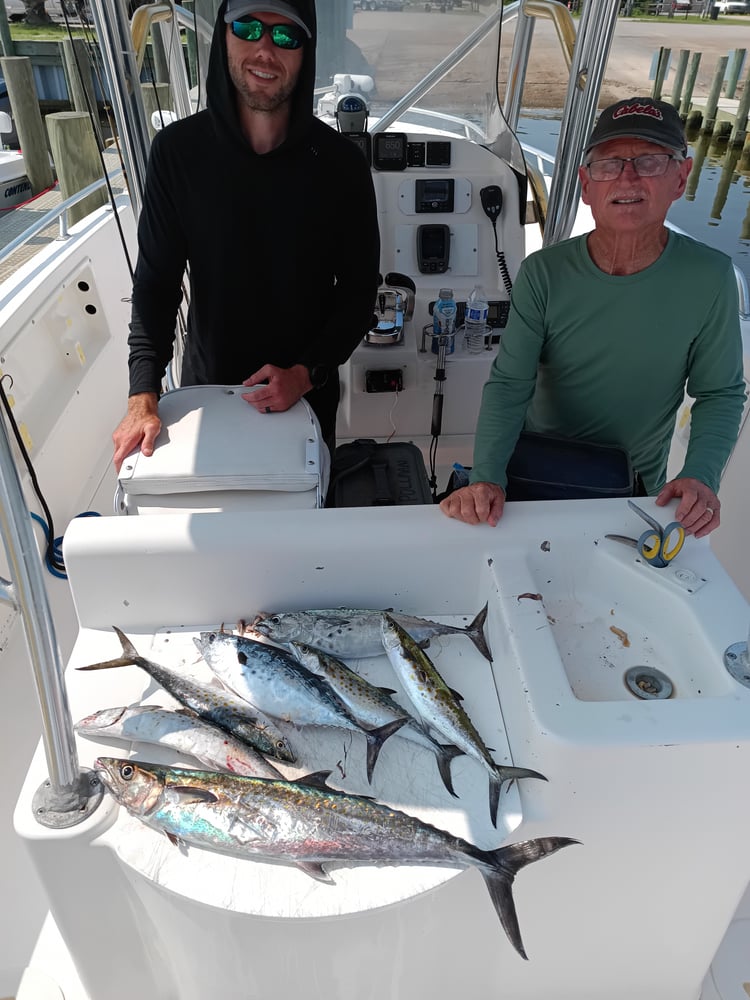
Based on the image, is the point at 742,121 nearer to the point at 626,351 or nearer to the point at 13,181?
Answer: the point at 13,181

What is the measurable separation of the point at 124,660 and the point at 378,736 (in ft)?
1.92

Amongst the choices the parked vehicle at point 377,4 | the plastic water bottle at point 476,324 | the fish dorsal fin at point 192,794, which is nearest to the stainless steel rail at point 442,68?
the parked vehicle at point 377,4

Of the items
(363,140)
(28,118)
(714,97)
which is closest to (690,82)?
(714,97)

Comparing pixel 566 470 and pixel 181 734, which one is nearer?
pixel 181 734

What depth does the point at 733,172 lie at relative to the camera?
55.1 feet

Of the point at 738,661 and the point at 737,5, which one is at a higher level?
the point at 737,5

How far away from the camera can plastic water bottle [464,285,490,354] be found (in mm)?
3514

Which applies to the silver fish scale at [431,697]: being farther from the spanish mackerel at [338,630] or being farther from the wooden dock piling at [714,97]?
the wooden dock piling at [714,97]

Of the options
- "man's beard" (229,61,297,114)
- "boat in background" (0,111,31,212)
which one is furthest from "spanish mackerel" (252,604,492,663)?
"boat in background" (0,111,31,212)

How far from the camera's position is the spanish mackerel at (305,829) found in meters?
1.18

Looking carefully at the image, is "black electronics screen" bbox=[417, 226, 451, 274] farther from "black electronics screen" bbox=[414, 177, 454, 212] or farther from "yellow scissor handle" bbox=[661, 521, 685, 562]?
"yellow scissor handle" bbox=[661, 521, 685, 562]

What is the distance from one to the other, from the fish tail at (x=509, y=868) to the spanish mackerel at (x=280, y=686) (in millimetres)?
279

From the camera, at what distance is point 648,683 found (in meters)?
1.40

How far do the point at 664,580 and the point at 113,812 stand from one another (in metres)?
1.19
